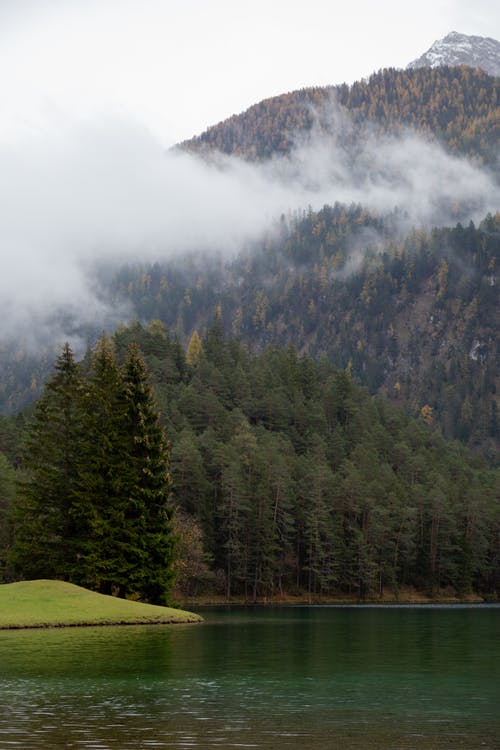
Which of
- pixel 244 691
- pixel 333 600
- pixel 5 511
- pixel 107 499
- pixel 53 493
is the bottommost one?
pixel 333 600

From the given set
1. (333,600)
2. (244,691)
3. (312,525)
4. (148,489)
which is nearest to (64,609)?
(148,489)

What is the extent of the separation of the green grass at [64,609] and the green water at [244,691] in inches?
173

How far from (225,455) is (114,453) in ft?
259

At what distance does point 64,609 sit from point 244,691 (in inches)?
1565

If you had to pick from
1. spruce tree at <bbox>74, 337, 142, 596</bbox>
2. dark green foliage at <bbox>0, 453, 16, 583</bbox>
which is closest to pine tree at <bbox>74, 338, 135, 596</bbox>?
spruce tree at <bbox>74, 337, 142, 596</bbox>

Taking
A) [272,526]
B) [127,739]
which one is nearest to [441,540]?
[272,526]

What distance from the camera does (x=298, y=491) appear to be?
573ft

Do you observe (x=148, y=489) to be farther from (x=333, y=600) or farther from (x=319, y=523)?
(x=333, y=600)

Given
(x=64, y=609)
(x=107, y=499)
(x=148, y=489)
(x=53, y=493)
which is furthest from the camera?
(x=53, y=493)

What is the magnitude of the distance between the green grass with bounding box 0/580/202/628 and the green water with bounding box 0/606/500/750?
4401 mm

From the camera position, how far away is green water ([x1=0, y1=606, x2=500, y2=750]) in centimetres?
2750

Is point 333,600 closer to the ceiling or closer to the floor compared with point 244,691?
closer to the floor

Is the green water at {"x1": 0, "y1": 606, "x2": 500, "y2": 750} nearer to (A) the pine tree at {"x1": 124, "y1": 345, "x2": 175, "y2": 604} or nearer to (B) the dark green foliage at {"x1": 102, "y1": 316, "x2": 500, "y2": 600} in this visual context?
(A) the pine tree at {"x1": 124, "y1": 345, "x2": 175, "y2": 604}

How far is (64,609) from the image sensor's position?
244 ft
